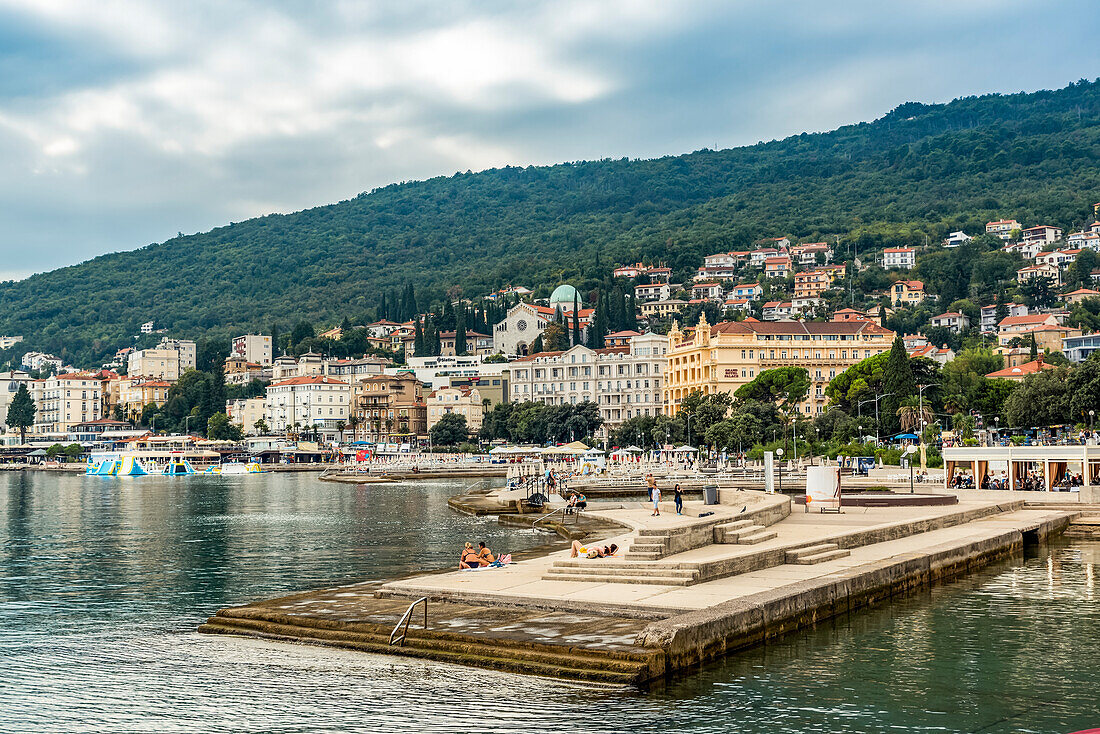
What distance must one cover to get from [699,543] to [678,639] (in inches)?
358

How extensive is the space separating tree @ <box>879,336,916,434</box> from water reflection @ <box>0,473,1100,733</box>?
64.0 metres

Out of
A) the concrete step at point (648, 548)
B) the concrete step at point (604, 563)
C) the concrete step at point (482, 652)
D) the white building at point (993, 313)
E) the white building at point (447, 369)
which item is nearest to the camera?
the concrete step at point (482, 652)

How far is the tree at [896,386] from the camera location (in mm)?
95312

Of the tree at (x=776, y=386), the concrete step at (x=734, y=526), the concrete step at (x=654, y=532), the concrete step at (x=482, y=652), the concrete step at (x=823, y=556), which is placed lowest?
the concrete step at (x=482, y=652)

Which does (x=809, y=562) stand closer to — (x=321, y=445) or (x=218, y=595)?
(x=218, y=595)

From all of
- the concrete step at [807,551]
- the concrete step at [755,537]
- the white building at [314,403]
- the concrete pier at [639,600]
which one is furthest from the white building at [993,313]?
the concrete step at [807,551]

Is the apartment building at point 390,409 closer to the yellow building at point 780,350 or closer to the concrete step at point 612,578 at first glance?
the yellow building at point 780,350

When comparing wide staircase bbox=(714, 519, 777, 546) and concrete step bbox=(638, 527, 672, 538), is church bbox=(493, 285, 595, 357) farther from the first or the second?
concrete step bbox=(638, 527, 672, 538)

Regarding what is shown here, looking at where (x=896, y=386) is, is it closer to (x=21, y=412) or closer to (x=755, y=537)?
(x=755, y=537)

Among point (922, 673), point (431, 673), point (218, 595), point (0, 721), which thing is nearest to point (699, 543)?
point (922, 673)

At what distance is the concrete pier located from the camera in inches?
676

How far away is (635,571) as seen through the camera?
22.5 m

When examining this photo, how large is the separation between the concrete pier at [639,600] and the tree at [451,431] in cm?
12839

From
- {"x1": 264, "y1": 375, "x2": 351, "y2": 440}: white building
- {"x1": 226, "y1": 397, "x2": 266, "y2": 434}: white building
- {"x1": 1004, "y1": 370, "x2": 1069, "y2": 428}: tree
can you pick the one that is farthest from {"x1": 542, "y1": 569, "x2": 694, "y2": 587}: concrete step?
{"x1": 226, "y1": 397, "x2": 266, "y2": 434}: white building
